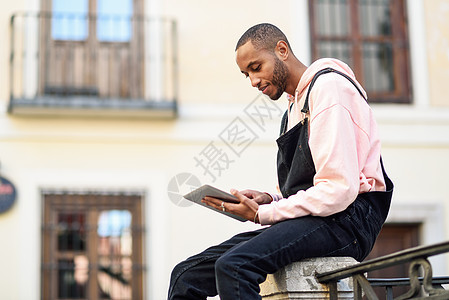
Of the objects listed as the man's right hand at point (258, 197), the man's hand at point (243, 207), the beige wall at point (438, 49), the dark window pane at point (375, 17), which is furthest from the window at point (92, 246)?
the man's hand at point (243, 207)

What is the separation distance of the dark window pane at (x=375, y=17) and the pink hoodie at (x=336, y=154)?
8.40 m

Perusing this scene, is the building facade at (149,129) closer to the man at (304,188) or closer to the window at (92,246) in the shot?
the window at (92,246)

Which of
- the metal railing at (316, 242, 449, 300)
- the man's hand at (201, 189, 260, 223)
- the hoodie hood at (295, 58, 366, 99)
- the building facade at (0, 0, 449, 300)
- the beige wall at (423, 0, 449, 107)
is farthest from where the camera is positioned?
the beige wall at (423, 0, 449, 107)

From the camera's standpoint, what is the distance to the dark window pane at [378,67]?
11.6 m

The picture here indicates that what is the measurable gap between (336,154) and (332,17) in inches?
334

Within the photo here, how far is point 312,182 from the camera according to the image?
3549 mm

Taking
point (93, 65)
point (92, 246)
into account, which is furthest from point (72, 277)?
point (93, 65)

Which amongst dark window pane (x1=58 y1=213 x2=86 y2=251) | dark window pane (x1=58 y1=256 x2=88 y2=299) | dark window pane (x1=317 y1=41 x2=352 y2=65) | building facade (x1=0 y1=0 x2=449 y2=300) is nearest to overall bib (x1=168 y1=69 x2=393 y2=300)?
building facade (x1=0 y1=0 x2=449 y2=300)

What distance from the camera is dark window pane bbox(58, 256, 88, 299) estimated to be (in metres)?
10.4

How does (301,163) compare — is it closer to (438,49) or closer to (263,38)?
(263,38)

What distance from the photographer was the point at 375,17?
38.7 ft

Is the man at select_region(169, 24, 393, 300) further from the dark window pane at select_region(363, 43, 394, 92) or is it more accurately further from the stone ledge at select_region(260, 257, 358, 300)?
the dark window pane at select_region(363, 43, 394, 92)

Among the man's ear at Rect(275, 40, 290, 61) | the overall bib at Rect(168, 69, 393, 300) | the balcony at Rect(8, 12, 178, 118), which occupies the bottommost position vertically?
the overall bib at Rect(168, 69, 393, 300)

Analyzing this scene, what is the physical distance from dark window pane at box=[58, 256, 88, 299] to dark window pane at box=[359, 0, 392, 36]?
14.6 ft
